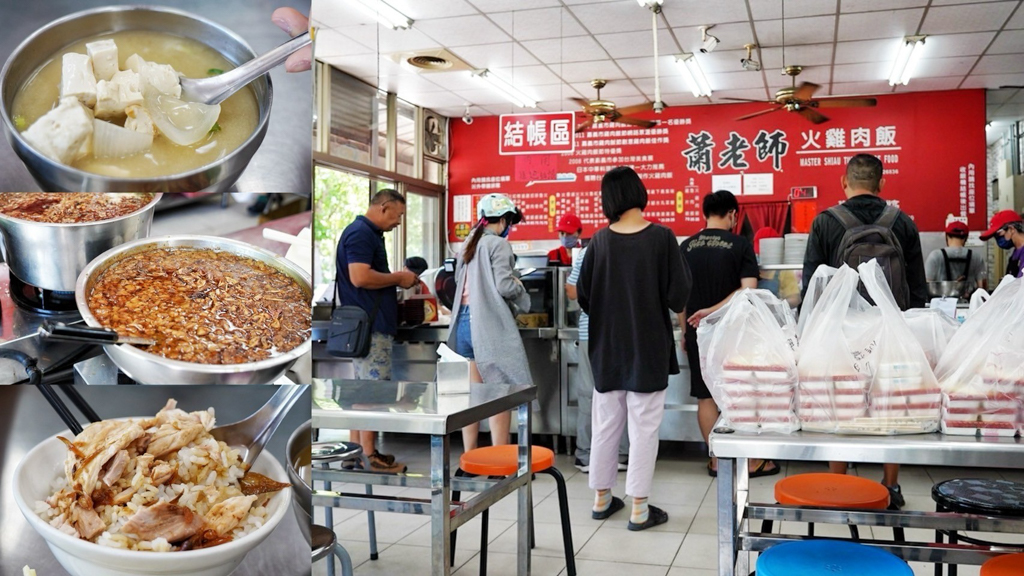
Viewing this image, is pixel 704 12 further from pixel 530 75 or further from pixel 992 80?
pixel 992 80

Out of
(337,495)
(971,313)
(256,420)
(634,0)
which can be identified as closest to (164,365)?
(256,420)

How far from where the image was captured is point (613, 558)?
3.28 metres

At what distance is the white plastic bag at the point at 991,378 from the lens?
170 centimetres

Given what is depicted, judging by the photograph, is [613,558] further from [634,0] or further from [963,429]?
[634,0]

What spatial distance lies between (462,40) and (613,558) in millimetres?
5119

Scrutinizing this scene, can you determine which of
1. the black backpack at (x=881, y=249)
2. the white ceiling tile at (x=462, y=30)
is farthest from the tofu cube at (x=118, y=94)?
the white ceiling tile at (x=462, y=30)

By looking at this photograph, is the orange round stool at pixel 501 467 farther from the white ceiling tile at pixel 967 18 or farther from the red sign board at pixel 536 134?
the white ceiling tile at pixel 967 18

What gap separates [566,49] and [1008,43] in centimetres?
372

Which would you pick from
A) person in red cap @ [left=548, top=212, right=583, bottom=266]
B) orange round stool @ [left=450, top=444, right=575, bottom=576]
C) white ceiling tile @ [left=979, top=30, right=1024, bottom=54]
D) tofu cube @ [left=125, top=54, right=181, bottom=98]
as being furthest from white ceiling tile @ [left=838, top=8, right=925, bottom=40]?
tofu cube @ [left=125, top=54, right=181, bottom=98]

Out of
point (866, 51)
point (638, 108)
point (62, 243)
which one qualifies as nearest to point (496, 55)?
point (638, 108)

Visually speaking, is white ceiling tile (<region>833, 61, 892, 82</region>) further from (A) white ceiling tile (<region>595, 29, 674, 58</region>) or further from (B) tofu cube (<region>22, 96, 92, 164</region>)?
(B) tofu cube (<region>22, 96, 92, 164</region>)

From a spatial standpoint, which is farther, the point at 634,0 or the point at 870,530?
the point at 634,0

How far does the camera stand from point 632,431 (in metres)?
Result: 3.54

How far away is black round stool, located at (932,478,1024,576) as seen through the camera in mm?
2000
